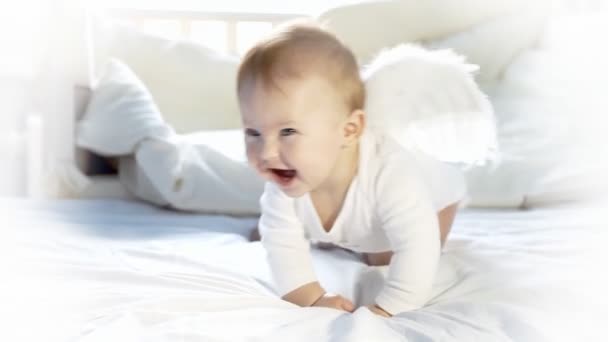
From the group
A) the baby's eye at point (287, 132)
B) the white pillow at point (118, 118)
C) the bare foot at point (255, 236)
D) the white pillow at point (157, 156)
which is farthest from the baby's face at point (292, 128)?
the white pillow at point (118, 118)

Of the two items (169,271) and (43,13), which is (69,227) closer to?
(169,271)

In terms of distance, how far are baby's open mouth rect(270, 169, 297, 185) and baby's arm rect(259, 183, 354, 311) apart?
0.08m

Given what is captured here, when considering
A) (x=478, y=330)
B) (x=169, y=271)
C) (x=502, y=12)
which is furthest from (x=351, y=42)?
(x=478, y=330)

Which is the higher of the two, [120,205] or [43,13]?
[43,13]

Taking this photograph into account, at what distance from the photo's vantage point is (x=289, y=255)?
2.64 ft

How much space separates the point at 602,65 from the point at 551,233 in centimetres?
45

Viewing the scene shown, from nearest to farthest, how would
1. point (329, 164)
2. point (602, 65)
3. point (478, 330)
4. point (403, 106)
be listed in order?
point (478, 330), point (329, 164), point (403, 106), point (602, 65)

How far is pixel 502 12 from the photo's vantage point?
1.36 m

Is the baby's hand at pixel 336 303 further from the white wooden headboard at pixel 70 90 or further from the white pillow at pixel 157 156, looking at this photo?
the white wooden headboard at pixel 70 90

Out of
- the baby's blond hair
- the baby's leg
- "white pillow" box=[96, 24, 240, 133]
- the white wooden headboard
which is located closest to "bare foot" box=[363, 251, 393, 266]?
the baby's leg

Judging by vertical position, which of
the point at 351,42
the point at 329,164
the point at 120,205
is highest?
the point at 351,42

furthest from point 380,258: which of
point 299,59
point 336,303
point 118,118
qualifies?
point 118,118

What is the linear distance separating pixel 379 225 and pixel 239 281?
0.17 m

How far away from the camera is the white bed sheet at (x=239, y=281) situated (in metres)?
0.64
